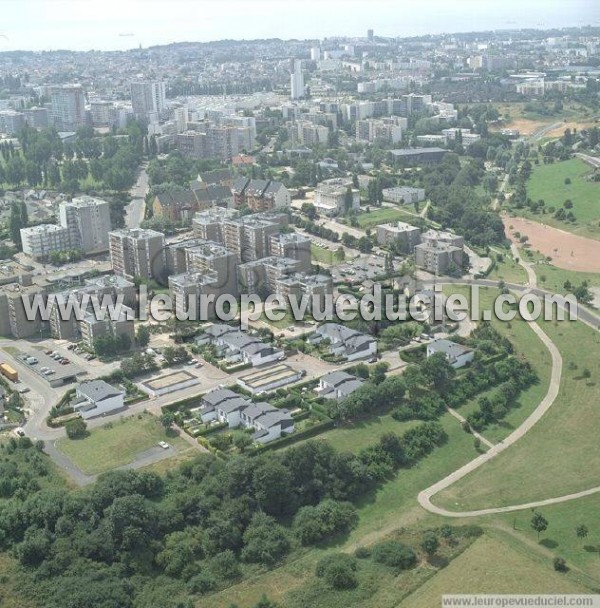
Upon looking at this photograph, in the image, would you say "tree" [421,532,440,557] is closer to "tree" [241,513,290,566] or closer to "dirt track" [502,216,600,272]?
"tree" [241,513,290,566]

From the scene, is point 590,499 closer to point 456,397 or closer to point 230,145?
point 456,397

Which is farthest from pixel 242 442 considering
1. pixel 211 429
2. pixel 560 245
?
pixel 560 245

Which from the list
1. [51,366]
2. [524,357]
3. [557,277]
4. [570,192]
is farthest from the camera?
[570,192]

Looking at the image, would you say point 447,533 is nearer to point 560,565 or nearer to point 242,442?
point 560,565

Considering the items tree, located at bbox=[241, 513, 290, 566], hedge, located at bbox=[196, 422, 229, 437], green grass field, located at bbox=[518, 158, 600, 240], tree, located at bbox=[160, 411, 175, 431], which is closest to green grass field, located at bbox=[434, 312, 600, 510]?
tree, located at bbox=[241, 513, 290, 566]

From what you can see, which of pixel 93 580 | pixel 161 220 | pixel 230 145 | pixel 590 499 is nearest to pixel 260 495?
pixel 93 580

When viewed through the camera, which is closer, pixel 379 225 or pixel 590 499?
pixel 590 499
